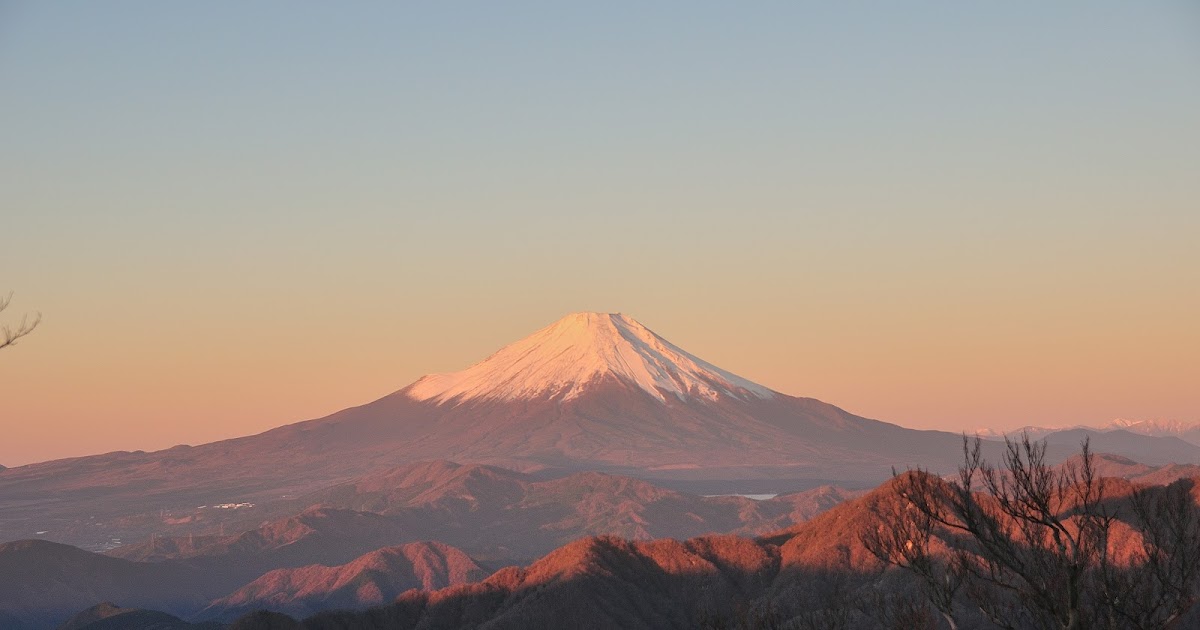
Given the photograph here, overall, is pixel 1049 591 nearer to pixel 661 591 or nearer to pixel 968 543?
pixel 968 543

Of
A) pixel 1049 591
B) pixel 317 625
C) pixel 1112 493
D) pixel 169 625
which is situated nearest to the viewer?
pixel 1049 591

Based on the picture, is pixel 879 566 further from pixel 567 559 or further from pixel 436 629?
pixel 436 629

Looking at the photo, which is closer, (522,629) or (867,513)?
(522,629)

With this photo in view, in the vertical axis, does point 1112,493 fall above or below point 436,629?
above

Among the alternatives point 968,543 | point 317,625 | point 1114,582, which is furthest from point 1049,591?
point 317,625

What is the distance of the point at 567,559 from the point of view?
447ft

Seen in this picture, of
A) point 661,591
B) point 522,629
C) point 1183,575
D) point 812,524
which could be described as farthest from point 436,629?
point 1183,575

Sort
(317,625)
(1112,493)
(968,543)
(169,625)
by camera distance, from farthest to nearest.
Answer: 1. (169,625)
2. (317,625)
3. (1112,493)
4. (968,543)

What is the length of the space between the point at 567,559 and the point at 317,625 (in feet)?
77.7

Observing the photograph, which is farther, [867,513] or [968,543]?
[867,513]

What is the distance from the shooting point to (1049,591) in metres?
29.3

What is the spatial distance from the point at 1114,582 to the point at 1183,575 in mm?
1710

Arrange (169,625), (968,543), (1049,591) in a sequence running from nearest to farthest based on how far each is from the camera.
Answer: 1. (1049,591)
2. (968,543)
3. (169,625)

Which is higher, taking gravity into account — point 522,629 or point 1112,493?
point 1112,493
